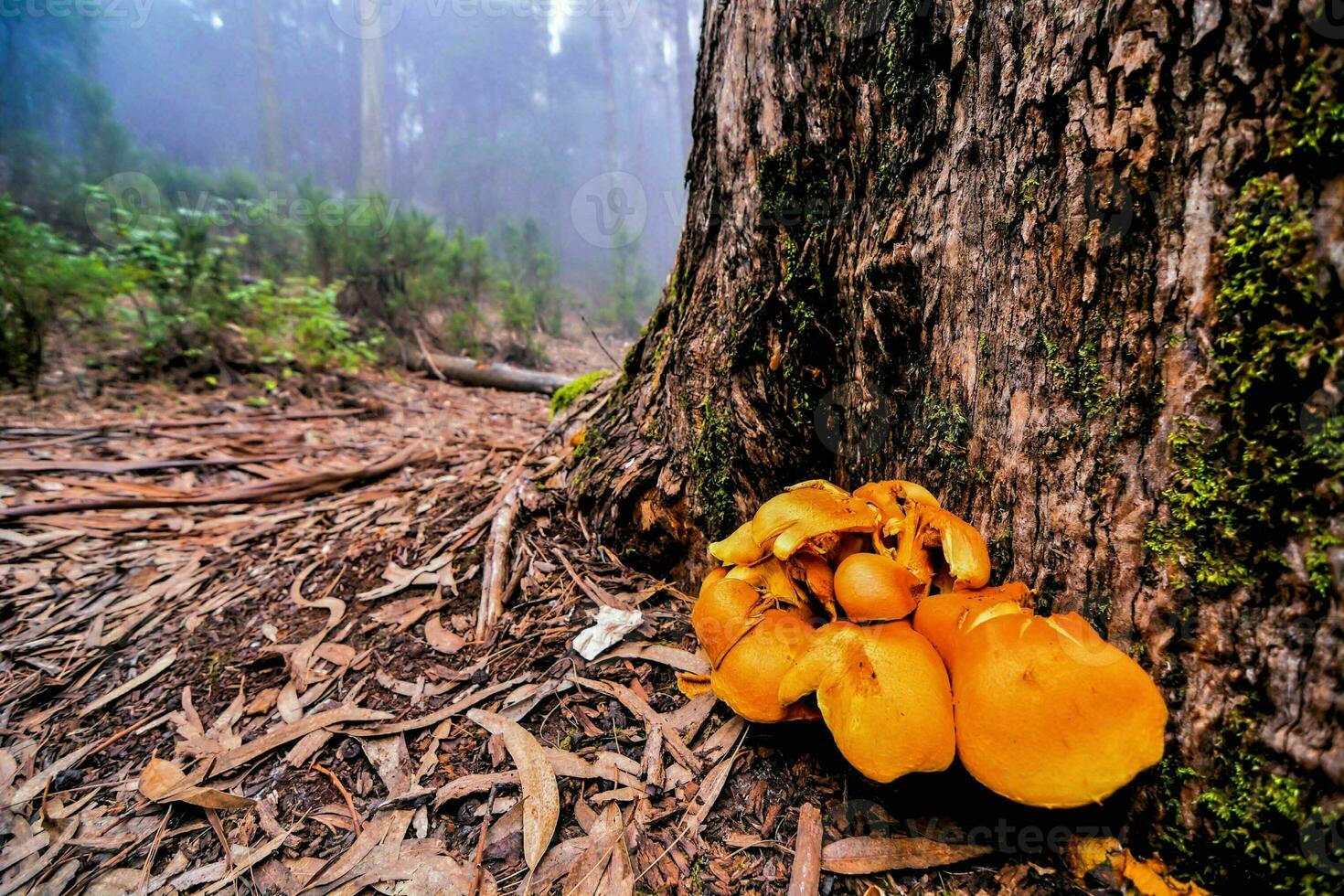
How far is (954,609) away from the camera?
1223 millimetres

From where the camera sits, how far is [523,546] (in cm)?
238

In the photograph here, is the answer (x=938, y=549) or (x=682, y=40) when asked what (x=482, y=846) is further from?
(x=682, y=40)

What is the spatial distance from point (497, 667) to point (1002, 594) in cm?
152

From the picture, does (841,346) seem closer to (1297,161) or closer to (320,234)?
(1297,161)

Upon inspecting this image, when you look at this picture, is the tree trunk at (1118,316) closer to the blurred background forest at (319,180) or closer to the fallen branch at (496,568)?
the fallen branch at (496,568)

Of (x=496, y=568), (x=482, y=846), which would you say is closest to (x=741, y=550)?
(x=482, y=846)

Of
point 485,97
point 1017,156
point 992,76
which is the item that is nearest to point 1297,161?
point 1017,156

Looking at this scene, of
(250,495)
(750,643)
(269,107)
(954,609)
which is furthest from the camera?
(269,107)

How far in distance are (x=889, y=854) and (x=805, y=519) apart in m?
0.75

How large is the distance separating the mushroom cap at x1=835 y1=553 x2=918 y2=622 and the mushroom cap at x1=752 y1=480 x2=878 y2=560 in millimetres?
106

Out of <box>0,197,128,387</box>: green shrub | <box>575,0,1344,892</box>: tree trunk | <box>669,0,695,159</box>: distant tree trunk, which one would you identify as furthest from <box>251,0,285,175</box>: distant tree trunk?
<box>575,0,1344,892</box>: tree trunk

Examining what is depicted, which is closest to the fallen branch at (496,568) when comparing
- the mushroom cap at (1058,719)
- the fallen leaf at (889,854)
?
the fallen leaf at (889,854)

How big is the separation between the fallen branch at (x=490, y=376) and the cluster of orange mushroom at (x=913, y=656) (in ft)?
20.5

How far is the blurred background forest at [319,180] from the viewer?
5883 millimetres
